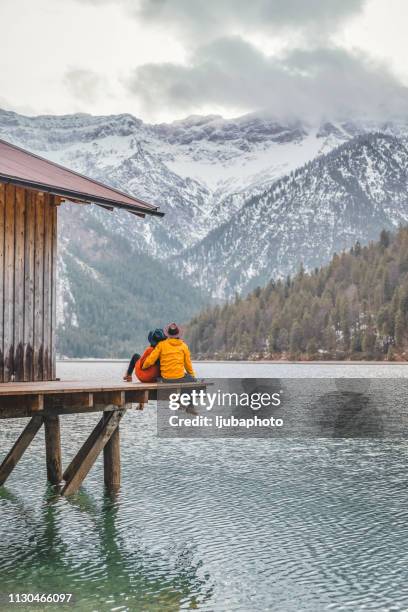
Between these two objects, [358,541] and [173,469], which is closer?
[358,541]

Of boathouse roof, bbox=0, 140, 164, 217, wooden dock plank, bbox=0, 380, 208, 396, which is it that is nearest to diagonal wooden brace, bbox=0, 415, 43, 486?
wooden dock plank, bbox=0, 380, 208, 396

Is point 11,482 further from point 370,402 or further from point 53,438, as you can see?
point 370,402

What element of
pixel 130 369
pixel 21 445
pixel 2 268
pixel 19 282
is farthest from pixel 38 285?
pixel 21 445

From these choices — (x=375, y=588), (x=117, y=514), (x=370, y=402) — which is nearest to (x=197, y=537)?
(x=117, y=514)

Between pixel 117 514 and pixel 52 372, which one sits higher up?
pixel 52 372

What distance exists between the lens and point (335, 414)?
6094 centimetres

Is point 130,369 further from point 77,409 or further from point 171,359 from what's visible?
point 77,409

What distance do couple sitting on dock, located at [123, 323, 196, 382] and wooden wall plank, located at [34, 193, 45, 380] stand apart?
305cm

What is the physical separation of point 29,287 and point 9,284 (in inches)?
33.6

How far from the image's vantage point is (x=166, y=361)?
78.4 feet

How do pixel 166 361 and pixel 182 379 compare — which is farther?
pixel 166 361

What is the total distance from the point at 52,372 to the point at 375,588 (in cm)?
1045

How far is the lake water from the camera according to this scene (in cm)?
1647

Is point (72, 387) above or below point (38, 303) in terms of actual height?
below
